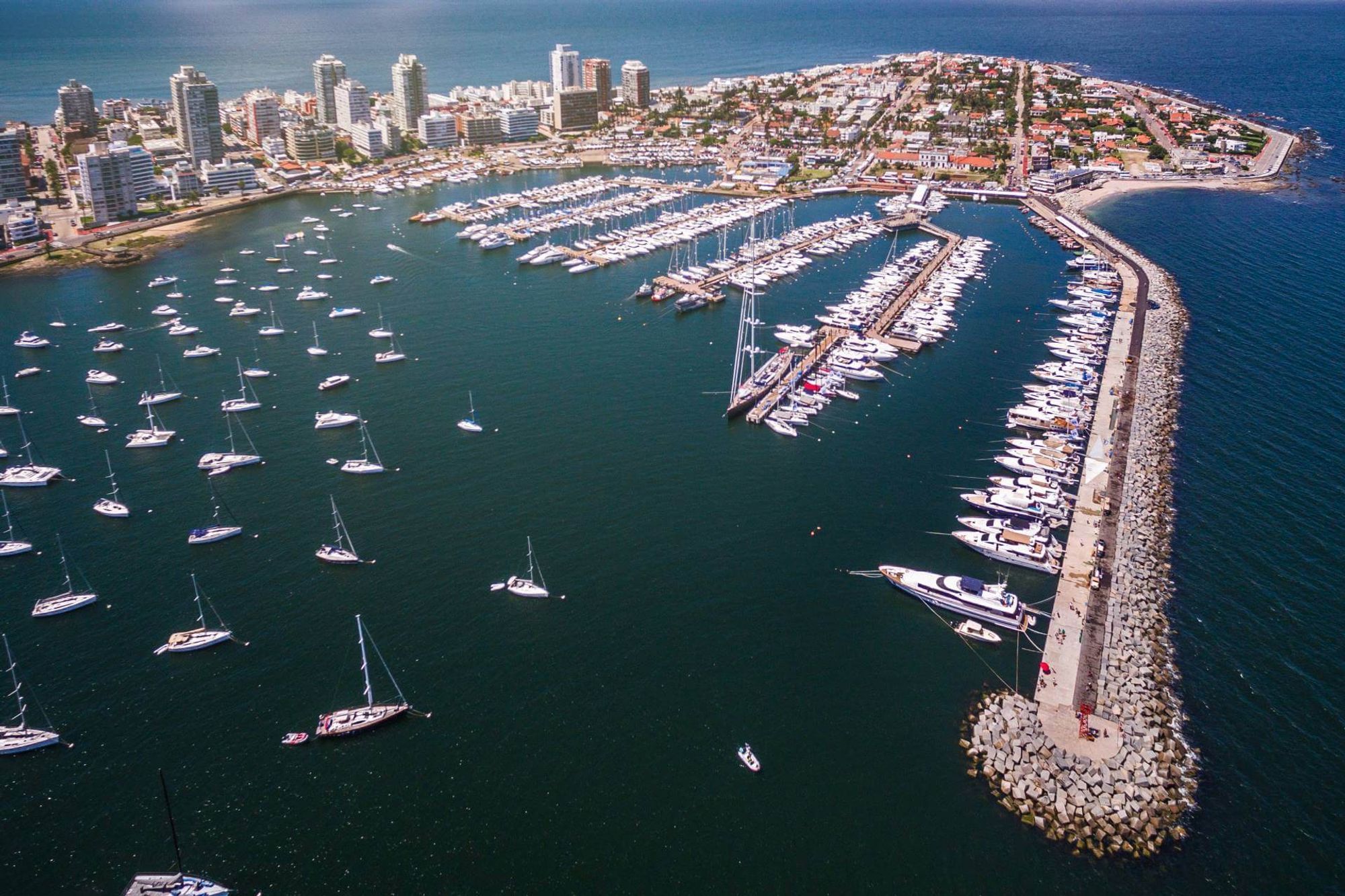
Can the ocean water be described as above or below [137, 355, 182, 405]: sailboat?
below

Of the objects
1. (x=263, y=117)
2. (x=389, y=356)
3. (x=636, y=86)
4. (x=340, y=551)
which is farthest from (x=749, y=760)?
(x=636, y=86)

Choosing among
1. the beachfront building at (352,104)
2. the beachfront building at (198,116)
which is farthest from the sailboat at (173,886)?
the beachfront building at (352,104)

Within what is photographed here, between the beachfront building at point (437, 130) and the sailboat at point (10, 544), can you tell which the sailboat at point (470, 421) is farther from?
the beachfront building at point (437, 130)

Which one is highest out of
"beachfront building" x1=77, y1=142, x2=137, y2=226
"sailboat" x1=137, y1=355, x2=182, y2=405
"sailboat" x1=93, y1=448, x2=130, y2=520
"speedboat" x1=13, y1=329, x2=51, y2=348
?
"beachfront building" x1=77, y1=142, x2=137, y2=226

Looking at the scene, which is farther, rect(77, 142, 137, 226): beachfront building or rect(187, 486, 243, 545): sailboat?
rect(77, 142, 137, 226): beachfront building

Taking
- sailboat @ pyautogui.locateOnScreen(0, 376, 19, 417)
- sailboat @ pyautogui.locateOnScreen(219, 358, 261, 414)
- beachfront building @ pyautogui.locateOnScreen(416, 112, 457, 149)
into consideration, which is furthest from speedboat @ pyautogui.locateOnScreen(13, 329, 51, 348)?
beachfront building @ pyautogui.locateOnScreen(416, 112, 457, 149)

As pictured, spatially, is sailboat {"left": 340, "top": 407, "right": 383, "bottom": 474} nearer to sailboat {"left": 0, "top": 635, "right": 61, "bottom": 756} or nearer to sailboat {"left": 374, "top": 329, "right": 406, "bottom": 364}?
sailboat {"left": 374, "top": 329, "right": 406, "bottom": 364}
